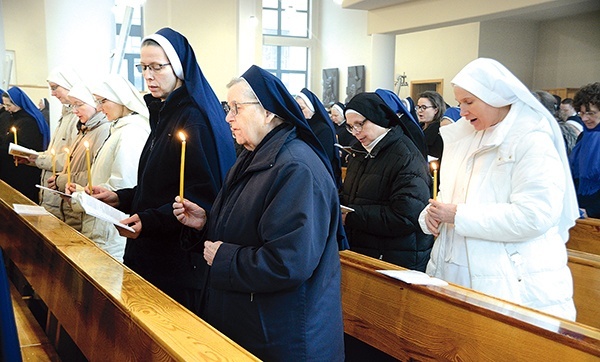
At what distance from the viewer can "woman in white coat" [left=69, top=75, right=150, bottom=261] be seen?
3.08 meters

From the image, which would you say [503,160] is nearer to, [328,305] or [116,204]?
[328,305]

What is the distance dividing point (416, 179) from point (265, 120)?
3.84 feet

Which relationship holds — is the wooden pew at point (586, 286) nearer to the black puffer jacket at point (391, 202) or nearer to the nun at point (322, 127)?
the black puffer jacket at point (391, 202)

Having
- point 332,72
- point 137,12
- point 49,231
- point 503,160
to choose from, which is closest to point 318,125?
point 49,231

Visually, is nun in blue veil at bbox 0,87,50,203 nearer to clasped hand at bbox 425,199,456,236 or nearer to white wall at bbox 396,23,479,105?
clasped hand at bbox 425,199,456,236

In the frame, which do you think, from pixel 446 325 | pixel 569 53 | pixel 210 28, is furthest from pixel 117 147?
pixel 569 53

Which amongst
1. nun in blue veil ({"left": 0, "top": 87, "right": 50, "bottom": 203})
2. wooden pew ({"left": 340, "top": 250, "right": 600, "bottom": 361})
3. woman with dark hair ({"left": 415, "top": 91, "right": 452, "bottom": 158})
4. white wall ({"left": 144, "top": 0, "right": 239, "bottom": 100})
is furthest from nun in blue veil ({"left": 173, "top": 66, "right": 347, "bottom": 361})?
white wall ({"left": 144, "top": 0, "right": 239, "bottom": 100})

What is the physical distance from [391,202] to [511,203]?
2.50 feet

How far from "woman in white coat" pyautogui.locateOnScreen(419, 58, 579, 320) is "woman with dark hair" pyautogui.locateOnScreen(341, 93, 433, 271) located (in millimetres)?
496

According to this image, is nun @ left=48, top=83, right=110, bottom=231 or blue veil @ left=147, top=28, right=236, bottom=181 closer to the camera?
blue veil @ left=147, top=28, right=236, bottom=181

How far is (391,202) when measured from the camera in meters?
2.81

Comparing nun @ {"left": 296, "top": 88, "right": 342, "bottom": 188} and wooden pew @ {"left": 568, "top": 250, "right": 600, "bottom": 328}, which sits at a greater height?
nun @ {"left": 296, "top": 88, "right": 342, "bottom": 188}

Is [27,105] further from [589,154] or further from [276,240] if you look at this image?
[589,154]

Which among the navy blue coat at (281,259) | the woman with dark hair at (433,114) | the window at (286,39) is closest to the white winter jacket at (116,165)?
the navy blue coat at (281,259)
